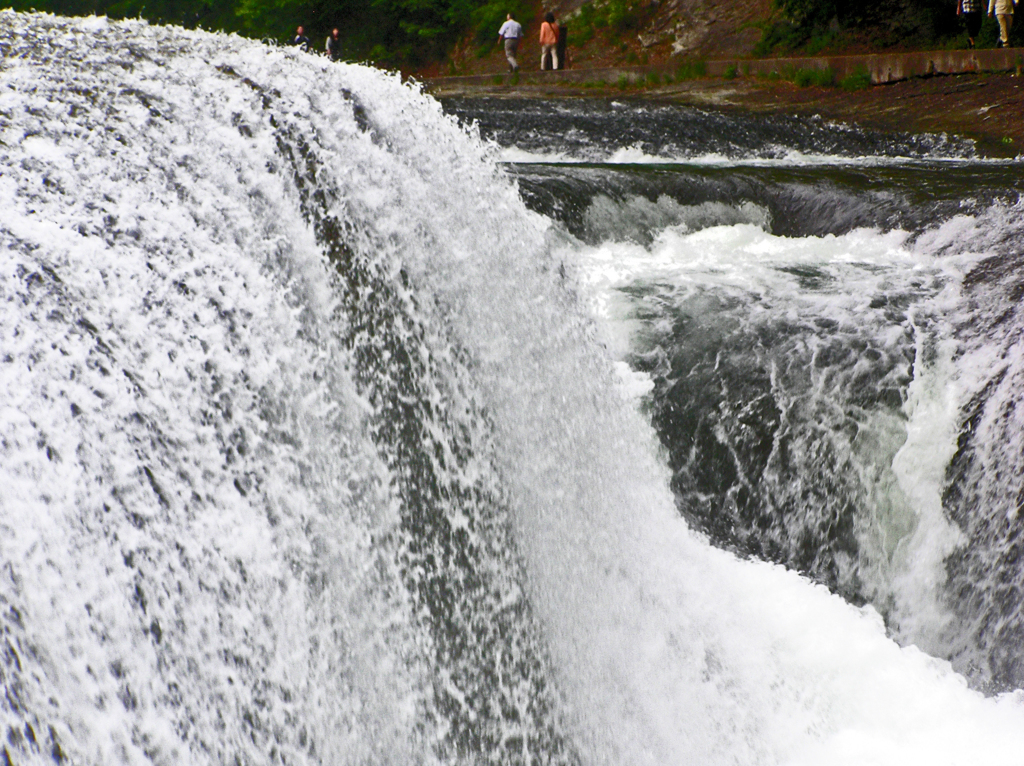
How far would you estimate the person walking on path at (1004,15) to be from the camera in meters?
10.4

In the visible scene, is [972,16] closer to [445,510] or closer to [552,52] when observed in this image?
[552,52]

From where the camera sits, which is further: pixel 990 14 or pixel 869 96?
pixel 990 14

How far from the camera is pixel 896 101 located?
9.97 meters

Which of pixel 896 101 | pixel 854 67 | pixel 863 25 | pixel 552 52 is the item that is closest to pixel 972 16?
pixel 854 67

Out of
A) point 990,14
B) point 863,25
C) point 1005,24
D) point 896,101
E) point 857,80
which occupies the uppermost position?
point 863,25

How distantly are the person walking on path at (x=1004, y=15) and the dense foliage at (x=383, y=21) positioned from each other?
36.4 ft

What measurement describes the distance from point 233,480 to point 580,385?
1.67 meters

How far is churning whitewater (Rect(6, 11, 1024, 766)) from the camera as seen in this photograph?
6.69 ft

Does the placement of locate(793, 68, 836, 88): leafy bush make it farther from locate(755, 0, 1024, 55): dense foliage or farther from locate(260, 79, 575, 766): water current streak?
locate(260, 79, 575, 766): water current streak

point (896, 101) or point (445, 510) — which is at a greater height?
point (896, 101)

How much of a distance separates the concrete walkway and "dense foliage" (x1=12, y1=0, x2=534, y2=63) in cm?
751

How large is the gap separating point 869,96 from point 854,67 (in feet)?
2.49

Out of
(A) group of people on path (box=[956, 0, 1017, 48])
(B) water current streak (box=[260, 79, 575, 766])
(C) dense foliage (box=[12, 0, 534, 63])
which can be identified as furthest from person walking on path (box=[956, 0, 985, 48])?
(B) water current streak (box=[260, 79, 575, 766])

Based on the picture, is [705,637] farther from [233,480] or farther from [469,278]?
[233,480]
